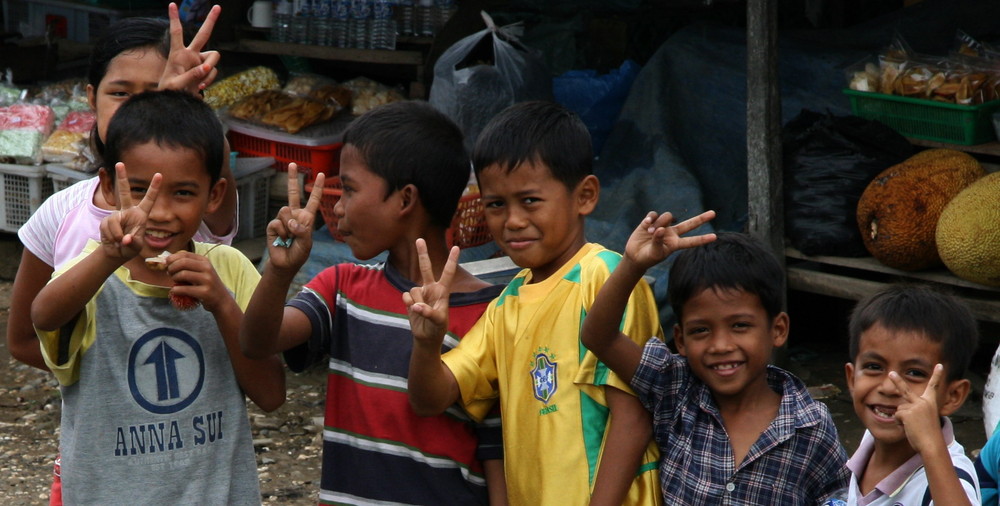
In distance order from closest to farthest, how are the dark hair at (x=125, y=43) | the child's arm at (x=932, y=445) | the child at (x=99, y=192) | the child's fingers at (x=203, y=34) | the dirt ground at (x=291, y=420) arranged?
the child's arm at (x=932, y=445), the child at (x=99, y=192), the child's fingers at (x=203, y=34), the dark hair at (x=125, y=43), the dirt ground at (x=291, y=420)

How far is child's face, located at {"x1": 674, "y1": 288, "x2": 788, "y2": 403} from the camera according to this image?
2.30m

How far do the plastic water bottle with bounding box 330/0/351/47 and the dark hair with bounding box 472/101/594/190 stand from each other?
14.7 ft

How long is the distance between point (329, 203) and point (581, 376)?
3.40 m

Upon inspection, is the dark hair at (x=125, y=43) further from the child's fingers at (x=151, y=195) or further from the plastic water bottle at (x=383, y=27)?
the plastic water bottle at (x=383, y=27)

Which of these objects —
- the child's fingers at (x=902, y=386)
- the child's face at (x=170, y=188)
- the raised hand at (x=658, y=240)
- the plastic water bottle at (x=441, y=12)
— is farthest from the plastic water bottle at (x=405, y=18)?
the child's fingers at (x=902, y=386)

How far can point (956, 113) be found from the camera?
200 inches

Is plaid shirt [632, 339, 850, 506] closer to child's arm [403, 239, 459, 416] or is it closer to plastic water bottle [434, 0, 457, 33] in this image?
child's arm [403, 239, 459, 416]

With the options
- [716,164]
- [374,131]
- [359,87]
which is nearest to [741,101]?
[716,164]

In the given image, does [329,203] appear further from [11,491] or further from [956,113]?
[956,113]

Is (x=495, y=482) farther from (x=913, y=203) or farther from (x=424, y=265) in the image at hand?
(x=913, y=203)

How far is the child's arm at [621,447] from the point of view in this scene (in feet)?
7.27

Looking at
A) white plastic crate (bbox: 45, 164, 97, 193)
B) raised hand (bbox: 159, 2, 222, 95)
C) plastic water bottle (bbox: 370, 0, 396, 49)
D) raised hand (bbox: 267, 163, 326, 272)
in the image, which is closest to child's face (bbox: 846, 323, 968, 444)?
raised hand (bbox: 267, 163, 326, 272)

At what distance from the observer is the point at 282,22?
6.91 meters

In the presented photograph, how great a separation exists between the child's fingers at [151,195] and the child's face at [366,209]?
0.42 meters
